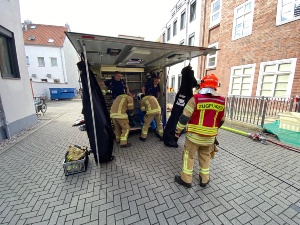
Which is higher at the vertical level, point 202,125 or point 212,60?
point 212,60

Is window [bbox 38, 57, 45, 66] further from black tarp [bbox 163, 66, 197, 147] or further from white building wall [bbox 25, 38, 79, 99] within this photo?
black tarp [bbox 163, 66, 197, 147]

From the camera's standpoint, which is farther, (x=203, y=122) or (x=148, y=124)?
(x=148, y=124)

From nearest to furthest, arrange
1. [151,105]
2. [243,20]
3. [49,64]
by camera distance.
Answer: [151,105], [243,20], [49,64]

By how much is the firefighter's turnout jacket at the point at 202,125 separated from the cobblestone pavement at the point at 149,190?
1.48 feet

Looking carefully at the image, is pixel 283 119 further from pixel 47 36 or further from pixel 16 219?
pixel 47 36

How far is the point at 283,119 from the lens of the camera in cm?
503

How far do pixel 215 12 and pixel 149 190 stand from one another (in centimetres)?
1250

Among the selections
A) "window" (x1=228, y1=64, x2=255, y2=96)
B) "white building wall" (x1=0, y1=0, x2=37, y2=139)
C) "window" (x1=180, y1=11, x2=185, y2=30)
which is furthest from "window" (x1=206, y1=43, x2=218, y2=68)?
"white building wall" (x1=0, y1=0, x2=37, y2=139)

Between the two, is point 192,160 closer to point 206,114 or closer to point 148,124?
point 206,114

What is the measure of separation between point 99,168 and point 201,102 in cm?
257

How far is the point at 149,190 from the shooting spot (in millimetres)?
2484

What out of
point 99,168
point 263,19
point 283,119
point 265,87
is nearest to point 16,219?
point 99,168

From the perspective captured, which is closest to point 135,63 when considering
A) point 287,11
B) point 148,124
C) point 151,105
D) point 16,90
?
point 151,105

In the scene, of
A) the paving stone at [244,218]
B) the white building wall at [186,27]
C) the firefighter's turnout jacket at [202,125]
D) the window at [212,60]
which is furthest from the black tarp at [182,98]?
the window at [212,60]
